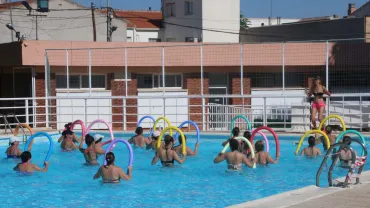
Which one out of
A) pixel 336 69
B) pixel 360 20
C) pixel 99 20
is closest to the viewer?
→ pixel 336 69

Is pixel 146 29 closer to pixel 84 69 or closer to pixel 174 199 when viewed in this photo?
pixel 84 69

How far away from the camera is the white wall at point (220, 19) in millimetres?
55250

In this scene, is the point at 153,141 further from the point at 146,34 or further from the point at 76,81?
the point at 146,34

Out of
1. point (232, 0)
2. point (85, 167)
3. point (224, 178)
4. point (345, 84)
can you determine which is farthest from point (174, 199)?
point (232, 0)

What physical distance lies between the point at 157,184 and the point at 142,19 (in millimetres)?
48935

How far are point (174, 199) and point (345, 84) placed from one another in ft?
66.6

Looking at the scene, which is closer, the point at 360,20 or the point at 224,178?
the point at 224,178

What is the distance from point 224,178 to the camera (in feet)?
49.4

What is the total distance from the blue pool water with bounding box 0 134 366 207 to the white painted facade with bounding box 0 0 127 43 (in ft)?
97.9

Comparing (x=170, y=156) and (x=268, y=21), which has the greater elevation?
(x=268, y=21)

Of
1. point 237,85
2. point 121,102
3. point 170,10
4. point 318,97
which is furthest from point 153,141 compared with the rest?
point 170,10

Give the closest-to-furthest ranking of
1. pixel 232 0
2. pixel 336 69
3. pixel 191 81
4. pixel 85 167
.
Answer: pixel 85 167, pixel 336 69, pixel 191 81, pixel 232 0

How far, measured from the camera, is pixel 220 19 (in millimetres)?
55781

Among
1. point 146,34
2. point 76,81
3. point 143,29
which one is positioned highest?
point 143,29
